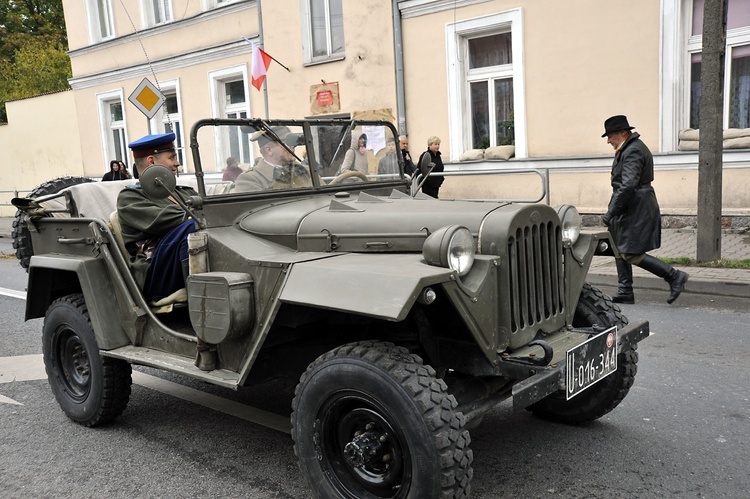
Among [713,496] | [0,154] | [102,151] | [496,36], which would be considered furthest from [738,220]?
[0,154]

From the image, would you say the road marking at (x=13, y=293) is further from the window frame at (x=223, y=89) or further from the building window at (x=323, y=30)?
the window frame at (x=223, y=89)

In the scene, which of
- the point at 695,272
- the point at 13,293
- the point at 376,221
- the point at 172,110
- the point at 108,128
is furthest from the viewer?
the point at 108,128

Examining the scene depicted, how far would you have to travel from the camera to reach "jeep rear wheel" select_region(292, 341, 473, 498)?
2.64 m

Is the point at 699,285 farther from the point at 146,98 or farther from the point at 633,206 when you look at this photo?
the point at 146,98

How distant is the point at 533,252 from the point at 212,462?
1.99 metres

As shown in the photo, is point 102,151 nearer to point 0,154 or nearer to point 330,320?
point 0,154

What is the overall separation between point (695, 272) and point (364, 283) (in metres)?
6.14

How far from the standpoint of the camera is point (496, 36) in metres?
12.5

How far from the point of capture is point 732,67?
34.1 feet

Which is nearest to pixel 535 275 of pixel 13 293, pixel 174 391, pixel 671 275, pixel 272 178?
pixel 272 178

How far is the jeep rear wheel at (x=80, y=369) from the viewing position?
4.11 meters

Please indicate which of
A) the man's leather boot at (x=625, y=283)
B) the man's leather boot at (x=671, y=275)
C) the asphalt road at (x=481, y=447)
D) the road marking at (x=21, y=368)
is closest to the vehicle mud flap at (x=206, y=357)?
the asphalt road at (x=481, y=447)

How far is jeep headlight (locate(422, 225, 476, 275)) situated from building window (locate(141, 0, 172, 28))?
17580 mm

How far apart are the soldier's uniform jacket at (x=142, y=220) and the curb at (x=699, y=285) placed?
5519 mm
